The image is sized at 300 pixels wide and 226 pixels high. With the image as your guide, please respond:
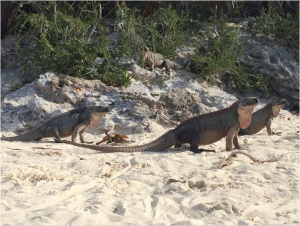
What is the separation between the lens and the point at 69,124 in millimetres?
6168

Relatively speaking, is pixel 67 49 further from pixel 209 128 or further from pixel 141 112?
pixel 209 128

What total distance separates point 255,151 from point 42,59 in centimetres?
506

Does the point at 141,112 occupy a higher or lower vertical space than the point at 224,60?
lower

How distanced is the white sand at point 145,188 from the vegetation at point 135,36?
3.30m

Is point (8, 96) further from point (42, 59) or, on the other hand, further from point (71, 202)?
point (71, 202)

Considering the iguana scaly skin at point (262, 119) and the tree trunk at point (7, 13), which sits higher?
the tree trunk at point (7, 13)

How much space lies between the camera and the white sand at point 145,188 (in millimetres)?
2881

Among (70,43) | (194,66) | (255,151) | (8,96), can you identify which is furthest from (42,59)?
(255,151)

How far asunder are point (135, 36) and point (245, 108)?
4.32 m

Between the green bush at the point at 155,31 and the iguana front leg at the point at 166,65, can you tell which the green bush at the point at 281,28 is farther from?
the iguana front leg at the point at 166,65

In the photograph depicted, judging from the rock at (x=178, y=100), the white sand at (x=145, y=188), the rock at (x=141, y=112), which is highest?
the rock at (x=178, y=100)

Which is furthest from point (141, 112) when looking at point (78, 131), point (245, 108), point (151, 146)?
point (245, 108)

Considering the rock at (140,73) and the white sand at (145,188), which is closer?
the white sand at (145,188)

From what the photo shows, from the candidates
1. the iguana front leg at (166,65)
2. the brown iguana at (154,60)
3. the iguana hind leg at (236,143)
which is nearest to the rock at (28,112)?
the brown iguana at (154,60)
